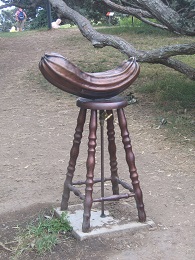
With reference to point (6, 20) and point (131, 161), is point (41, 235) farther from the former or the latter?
point (6, 20)

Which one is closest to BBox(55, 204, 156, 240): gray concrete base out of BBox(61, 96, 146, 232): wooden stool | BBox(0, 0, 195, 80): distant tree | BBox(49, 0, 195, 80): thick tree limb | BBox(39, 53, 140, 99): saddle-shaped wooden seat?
BBox(61, 96, 146, 232): wooden stool

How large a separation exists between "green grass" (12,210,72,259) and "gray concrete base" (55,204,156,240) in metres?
0.07

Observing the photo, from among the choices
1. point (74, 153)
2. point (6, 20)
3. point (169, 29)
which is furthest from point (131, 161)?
point (6, 20)

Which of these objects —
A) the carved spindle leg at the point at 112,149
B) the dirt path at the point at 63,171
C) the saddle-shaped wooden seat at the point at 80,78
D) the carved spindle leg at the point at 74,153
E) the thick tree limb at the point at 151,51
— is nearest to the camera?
the saddle-shaped wooden seat at the point at 80,78

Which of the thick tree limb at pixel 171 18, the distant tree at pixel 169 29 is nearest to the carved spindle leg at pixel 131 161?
the distant tree at pixel 169 29

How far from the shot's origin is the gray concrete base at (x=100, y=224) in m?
4.00

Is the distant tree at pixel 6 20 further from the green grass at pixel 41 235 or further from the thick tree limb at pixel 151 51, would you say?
the green grass at pixel 41 235

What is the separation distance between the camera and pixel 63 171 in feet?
18.0

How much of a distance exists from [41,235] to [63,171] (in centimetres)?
156

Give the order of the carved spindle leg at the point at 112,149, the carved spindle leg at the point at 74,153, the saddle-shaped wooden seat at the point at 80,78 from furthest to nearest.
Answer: the carved spindle leg at the point at 112,149 < the carved spindle leg at the point at 74,153 < the saddle-shaped wooden seat at the point at 80,78

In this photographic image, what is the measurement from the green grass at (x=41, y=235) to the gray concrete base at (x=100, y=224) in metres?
0.07

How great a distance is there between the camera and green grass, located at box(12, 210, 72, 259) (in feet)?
12.5

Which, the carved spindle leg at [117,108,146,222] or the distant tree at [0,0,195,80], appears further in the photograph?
the distant tree at [0,0,195,80]

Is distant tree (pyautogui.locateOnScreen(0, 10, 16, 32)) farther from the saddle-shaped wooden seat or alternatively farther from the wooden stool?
the saddle-shaped wooden seat
